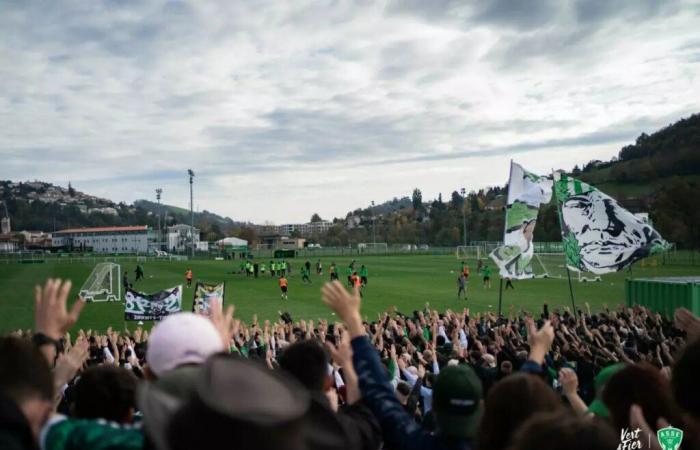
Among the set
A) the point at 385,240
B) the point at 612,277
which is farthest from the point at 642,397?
the point at 385,240

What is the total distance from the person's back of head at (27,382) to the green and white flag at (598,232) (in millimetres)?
14514

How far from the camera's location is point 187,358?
6.86 feet

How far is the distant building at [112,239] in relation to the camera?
151750 mm

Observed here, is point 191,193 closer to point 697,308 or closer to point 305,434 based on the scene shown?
point 697,308

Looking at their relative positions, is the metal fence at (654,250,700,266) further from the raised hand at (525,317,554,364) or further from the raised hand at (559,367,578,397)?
the raised hand at (525,317,554,364)

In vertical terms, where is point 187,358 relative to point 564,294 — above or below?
above

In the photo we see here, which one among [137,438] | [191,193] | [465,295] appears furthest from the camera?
[191,193]

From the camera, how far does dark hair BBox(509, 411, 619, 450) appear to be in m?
1.64

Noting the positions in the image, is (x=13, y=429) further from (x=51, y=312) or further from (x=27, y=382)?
(x=51, y=312)

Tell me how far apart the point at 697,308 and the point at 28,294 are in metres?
32.6

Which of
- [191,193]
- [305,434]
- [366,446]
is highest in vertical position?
[191,193]

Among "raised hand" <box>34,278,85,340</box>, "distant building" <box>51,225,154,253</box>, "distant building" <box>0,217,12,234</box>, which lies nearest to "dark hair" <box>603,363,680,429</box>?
"raised hand" <box>34,278,85,340</box>

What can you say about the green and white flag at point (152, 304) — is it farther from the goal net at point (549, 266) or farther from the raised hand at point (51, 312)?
the goal net at point (549, 266)

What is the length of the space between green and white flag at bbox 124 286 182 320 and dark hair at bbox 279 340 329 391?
14582 mm
